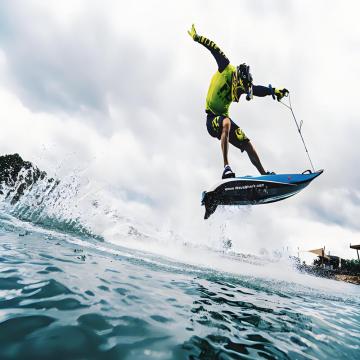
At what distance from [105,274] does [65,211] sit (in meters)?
13.9

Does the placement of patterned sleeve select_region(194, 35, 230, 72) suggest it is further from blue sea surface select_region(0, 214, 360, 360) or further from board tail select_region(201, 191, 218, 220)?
blue sea surface select_region(0, 214, 360, 360)

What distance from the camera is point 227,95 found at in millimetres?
8820

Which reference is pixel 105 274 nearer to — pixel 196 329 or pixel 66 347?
pixel 196 329

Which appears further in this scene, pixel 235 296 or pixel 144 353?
pixel 235 296

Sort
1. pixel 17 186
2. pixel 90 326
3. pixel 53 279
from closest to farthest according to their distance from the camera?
pixel 90 326, pixel 53 279, pixel 17 186

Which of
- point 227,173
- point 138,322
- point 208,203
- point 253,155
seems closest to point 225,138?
point 227,173

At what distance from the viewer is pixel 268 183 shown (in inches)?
316

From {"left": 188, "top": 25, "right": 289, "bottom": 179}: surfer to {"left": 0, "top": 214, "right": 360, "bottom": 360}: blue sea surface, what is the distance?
493cm

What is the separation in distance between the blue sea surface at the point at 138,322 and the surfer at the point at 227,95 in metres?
4.93

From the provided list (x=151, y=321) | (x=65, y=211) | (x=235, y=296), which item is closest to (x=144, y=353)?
(x=151, y=321)

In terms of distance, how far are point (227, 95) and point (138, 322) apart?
7.70 m

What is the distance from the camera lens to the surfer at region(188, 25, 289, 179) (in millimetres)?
8328

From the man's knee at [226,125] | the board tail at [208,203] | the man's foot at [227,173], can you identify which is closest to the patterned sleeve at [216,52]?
the man's knee at [226,125]

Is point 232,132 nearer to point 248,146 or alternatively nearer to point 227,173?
point 248,146
